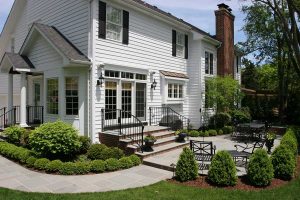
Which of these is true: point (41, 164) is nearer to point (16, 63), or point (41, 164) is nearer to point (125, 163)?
point (125, 163)

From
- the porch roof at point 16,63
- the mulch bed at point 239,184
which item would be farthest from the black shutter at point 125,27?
the mulch bed at point 239,184

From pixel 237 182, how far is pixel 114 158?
13.1 feet

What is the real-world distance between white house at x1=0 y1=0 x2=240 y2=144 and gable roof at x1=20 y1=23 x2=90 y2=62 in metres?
0.04

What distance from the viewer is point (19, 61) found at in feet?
42.5

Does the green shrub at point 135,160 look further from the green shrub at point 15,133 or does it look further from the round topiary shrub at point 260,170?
the green shrub at point 15,133

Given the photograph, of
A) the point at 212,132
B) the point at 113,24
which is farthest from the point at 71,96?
the point at 212,132

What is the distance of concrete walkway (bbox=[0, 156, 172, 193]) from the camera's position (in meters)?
6.93

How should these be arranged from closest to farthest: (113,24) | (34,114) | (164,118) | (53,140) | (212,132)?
1. (53,140)
2. (113,24)
3. (34,114)
4. (164,118)
5. (212,132)

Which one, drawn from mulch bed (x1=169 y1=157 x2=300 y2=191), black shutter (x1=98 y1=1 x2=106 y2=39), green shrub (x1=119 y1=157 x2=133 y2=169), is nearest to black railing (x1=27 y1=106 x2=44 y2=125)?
black shutter (x1=98 y1=1 x2=106 y2=39)

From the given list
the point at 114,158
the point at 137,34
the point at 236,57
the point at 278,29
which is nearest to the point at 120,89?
the point at 137,34

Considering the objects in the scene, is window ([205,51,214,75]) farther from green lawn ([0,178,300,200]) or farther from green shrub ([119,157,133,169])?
green lawn ([0,178,300,200])

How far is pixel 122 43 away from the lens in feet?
40.6

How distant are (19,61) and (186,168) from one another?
9681 millimetres

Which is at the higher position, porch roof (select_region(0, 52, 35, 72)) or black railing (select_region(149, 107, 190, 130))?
porch roof (select_region(0, 52, 35, 72))
